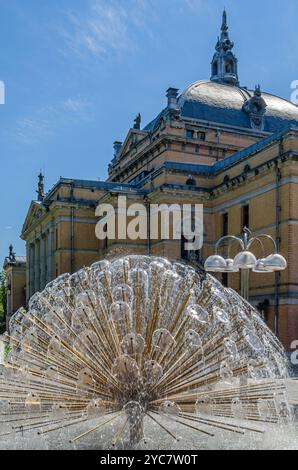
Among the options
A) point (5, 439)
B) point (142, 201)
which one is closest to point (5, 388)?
point (5, 439)

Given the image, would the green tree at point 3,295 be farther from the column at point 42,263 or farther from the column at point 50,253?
the column at point 50,253

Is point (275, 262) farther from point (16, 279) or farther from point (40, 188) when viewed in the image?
point (16, 279)

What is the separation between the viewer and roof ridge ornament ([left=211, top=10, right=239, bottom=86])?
45.4 m

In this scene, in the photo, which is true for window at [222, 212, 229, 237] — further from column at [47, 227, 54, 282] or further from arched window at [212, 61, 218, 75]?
arched window at [212, 61, 218, 75]

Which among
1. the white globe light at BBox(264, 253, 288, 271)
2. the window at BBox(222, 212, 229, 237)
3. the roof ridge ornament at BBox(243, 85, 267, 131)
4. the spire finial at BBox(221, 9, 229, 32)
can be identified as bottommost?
A: the white globe light at BBox(264, 253, 288, 271)

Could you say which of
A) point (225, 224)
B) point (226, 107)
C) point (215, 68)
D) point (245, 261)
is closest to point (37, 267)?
point (225, 224)

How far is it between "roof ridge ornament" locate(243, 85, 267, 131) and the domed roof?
29 cm

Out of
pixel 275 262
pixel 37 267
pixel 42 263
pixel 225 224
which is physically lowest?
pixel 275 262

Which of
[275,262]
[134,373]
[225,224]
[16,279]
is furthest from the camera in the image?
[16,279]

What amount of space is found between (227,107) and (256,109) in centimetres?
220

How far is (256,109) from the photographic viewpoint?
38.8 m

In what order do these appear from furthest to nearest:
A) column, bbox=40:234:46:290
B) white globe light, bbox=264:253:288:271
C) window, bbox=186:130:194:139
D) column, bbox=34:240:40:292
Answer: column, bbox=34:240:40:292 < column, bbox=40:234:46:290 < window, bbox=186:130:194:139 < white globe light, bbox=264:253:288:271

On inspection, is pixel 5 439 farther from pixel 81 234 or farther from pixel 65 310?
pixel 81 234

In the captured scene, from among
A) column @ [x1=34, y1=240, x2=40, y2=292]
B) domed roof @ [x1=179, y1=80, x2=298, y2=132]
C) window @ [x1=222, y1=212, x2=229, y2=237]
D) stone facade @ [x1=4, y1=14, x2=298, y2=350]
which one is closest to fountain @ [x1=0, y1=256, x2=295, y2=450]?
stone facade @ [x1=4, y1=14, x2=298, y2=350]
